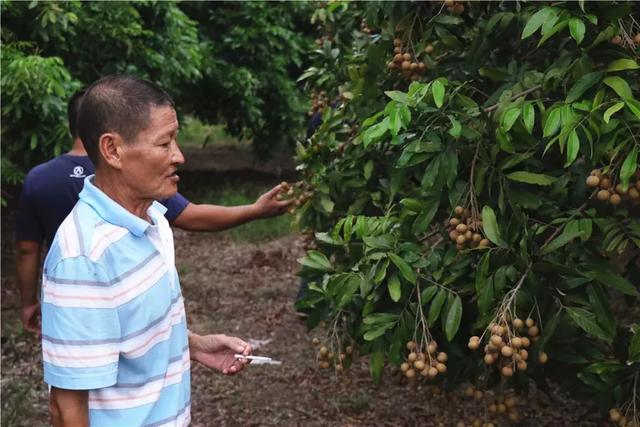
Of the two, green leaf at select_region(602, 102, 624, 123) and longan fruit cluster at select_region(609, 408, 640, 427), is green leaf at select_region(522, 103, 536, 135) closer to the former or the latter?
green leaf at select_region(602, 102, 624, 123)

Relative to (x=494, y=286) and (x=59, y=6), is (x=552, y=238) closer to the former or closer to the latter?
(x=494, y=286)

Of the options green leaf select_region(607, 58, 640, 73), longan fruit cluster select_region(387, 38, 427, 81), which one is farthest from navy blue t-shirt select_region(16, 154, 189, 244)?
green leaf select_region(607, 58, 640, 73)

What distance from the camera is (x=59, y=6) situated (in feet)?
20.7

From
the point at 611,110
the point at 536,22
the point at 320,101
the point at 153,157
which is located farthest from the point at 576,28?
the point at 320,101

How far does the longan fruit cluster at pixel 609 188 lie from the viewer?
2543 mm

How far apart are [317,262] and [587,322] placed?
1048 millimetres

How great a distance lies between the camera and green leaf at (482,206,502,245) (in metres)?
2.67

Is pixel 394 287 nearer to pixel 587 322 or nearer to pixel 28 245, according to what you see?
pixel 587 322

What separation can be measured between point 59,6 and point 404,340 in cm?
448

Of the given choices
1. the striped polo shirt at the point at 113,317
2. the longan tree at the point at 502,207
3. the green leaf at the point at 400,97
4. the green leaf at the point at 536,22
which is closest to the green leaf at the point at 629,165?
the longan tree at the point at 502,207

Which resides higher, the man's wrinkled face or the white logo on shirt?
the man's wrinkled face

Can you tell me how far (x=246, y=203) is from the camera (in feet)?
34.7

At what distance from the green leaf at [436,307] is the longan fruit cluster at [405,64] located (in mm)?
882

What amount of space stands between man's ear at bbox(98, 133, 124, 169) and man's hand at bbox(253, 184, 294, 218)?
61.5 inches
